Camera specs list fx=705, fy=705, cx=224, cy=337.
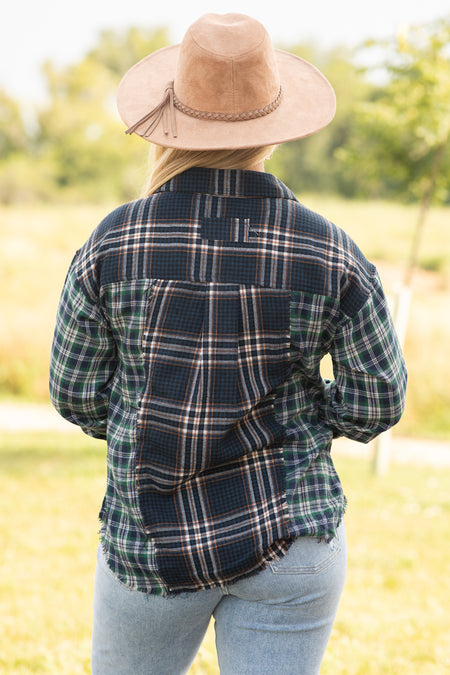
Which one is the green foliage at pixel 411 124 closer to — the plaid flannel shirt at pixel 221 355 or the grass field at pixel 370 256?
the grass field at pixel 370 256

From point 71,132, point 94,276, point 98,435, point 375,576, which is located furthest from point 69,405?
point 71,132

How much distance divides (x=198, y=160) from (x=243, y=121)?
122 mm

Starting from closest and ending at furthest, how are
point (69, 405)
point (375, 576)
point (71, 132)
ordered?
point (69, 405)
point (375, 576)
point (71, 132)

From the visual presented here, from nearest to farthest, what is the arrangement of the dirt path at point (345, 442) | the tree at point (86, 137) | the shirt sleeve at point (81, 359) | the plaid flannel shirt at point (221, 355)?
the plaid flannel shirt at point (221, 355), the shirt sleeve at point (81, 359), the dirt path at point (345, 442), the tree at point (86, 137)

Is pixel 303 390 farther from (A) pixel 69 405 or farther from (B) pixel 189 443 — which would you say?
(A) pixel 69 405

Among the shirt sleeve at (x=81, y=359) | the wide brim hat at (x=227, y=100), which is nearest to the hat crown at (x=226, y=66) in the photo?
the wide brim hat at (x=227, y=100)

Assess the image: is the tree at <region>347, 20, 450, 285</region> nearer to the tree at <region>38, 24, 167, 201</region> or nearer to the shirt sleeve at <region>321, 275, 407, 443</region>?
the shirt sleeve at <region>321, 275, 407, 443</region>

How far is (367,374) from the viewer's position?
1.39 m

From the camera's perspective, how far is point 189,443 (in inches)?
50.8

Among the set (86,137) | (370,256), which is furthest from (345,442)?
(86,137)

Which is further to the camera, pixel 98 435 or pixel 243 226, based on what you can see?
pixel 98 435

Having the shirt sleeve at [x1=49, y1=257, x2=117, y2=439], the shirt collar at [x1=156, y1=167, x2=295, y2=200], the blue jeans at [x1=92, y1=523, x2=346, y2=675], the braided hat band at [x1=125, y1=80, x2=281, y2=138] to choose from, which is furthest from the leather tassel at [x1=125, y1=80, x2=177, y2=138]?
the blue jeans at [x1=92, y1=523, x2=346, y2=675]

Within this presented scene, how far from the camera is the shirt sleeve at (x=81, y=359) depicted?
1405 mm

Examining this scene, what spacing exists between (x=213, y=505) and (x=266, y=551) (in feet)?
0.43
